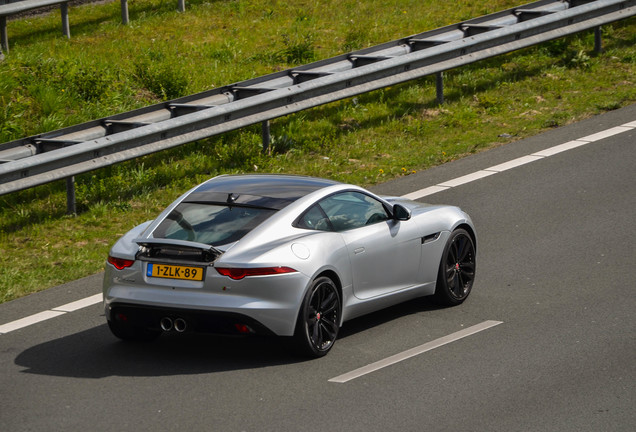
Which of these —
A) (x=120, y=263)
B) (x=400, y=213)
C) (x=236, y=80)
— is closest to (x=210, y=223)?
(x=120, y=263)

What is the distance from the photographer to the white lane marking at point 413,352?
8.06 metres

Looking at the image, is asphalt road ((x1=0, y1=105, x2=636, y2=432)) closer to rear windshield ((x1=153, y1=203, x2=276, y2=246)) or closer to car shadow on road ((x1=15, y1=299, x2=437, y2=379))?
car shadow on road ((x1=15, y1=299, x2=437, y2=379))

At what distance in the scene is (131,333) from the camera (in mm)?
8938

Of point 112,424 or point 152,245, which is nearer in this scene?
point 112,424

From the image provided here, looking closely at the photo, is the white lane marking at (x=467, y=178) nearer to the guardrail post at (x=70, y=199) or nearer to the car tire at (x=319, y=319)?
the guardrail post at (x=70, y=199)

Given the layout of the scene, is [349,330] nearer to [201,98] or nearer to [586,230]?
[586,230]

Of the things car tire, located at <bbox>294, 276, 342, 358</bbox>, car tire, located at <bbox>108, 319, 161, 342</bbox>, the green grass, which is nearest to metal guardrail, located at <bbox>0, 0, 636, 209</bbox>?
the green grass

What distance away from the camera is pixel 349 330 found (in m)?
9.37

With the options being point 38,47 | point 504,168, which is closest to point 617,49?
point 504,168

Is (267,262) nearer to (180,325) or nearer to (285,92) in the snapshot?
(180,325)

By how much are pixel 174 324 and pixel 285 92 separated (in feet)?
21.9

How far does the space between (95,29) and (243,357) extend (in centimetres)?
1095

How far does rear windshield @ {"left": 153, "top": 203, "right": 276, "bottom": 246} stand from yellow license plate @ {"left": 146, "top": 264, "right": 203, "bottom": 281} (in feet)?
0.83

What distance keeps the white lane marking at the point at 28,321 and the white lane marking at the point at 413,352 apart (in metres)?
3.08
